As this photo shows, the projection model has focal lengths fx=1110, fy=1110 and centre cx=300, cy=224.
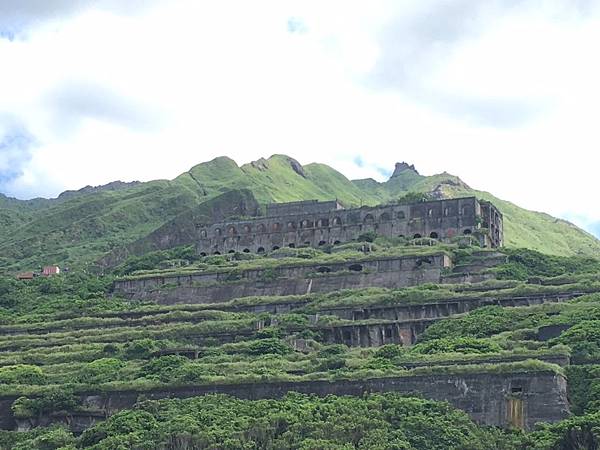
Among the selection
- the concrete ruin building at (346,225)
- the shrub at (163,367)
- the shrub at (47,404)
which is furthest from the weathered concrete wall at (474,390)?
the concrete ruin building at (346,225)

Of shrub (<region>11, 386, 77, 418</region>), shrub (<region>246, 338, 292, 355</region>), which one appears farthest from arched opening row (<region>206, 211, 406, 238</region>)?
shrub (<region>11, 386, 77, 418</region>)

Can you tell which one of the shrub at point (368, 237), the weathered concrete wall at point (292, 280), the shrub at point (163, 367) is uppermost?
the shrub at point (368, 237)

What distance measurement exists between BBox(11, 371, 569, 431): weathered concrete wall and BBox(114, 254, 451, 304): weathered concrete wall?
1933 cm

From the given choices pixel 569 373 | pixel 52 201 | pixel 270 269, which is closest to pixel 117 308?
pixel 270 269

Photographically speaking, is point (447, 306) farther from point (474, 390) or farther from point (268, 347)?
point (474, 390)

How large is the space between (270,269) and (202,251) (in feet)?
53.2

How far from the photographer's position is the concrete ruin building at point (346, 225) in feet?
256

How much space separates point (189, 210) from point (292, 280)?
31.7 meters

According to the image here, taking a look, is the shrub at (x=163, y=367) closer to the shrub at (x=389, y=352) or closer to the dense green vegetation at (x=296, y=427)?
the dense green vegetation at (x=296, y=427)

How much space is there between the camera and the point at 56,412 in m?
49.5

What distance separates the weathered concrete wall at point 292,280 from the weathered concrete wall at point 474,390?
1933 centimetres

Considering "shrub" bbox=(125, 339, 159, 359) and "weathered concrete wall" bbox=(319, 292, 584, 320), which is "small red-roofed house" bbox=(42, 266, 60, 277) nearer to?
"shrub" bbox=(125, 339, 159, 359)

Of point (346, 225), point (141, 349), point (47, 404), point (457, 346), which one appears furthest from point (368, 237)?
point (47, 404)

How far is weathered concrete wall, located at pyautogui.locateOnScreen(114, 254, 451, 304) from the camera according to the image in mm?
66125
